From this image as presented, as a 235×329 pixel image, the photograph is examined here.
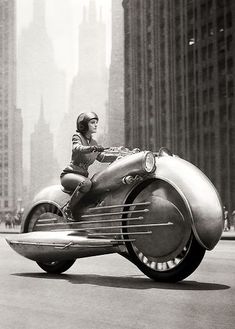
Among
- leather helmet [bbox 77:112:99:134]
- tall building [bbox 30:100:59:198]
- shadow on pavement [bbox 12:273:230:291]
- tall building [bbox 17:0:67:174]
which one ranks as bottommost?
shadow on pavement [bbox 12:273:230:291]

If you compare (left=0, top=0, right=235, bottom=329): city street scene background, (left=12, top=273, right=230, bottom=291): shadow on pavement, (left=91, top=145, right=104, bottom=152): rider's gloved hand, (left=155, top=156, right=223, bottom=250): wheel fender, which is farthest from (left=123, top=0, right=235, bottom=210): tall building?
(left=155, top=156, right=223, bottom=250): wheel fender

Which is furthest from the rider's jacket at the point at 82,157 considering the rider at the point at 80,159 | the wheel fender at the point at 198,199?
the wheel fender at the point at 198,199

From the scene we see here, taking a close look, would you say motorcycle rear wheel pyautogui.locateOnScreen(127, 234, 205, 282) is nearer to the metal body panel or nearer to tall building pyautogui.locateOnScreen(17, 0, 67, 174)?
the metal body panel

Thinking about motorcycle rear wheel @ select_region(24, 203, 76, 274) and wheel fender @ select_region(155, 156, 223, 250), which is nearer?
wheel fender @ select_region(155, 156, 223, 250)

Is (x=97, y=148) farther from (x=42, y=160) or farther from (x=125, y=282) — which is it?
(x=42, y=160)

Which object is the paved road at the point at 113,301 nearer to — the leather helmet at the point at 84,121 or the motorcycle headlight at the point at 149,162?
the motorcycle headlight at the point at 149,162

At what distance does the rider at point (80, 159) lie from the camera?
23.4 feet

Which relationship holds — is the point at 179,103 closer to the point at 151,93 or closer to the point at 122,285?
the point at 151,93

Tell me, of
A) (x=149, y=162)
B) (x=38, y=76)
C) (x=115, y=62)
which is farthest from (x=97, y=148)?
(x=38, y=76)

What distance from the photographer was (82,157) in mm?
7230

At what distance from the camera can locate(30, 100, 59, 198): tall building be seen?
8.30 meters

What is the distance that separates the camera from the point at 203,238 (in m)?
5.85

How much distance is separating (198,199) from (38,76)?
11.3 ft

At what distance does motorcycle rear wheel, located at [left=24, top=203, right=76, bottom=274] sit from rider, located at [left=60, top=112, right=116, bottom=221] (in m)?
0.36
